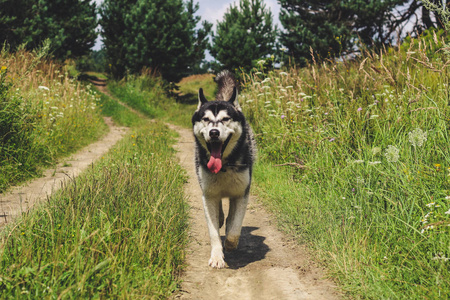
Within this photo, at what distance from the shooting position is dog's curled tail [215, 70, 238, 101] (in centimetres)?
478

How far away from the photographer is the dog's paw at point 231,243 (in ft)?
11.5

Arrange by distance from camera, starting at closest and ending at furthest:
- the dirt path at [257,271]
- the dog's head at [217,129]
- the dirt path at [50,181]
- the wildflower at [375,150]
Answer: the dirt path at [257,271], the dog's head at [217,129], the wildflower at [375,150], the dirt path at [50,181]

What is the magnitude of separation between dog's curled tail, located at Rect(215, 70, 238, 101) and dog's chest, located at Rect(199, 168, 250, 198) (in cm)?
150

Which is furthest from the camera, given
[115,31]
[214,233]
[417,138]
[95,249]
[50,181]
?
[115,31]

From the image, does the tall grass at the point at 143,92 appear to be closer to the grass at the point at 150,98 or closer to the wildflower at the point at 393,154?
the grass at the point at 150,98

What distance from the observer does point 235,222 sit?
348 centimetres

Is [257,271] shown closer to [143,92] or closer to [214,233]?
[214,233]

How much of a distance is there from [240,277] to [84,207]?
1439 mm

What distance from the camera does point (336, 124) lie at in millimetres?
5133

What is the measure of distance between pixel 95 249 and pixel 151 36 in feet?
58.0

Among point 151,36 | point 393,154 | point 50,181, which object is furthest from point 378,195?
point 151,36

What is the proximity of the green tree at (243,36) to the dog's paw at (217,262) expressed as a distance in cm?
1716

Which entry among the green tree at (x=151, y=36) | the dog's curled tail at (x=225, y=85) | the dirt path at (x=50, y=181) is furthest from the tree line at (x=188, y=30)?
the dog's curled tail at (x=225, y=85)

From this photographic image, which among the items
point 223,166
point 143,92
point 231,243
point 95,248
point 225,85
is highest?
point 143,92
